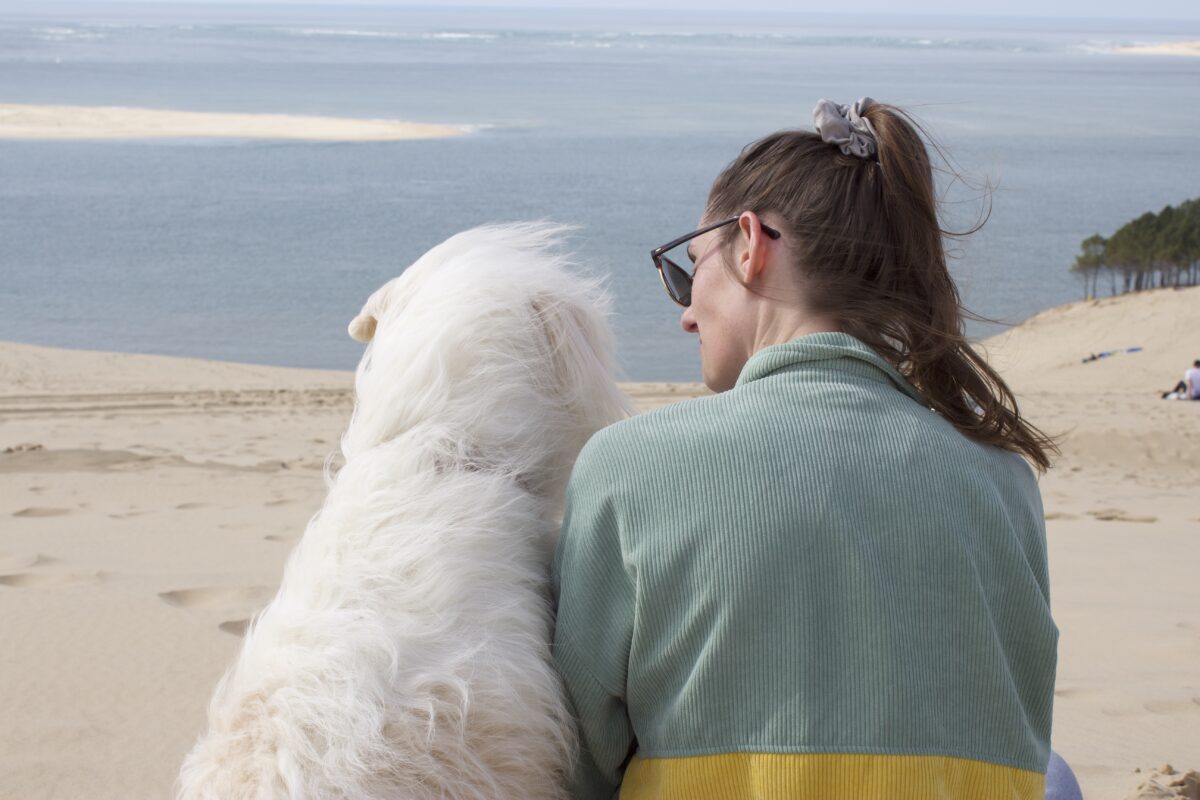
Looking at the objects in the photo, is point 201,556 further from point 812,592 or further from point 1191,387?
point 1191,387

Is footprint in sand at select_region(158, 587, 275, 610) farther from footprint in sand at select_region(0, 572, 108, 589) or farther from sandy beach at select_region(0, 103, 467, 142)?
sandy beach at select_region(0, 103, 467, 142)

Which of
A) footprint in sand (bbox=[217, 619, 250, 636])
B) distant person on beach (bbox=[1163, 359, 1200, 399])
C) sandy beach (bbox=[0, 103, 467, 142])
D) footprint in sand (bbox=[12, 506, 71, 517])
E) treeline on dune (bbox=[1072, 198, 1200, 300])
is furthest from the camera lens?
sandy beach (bbox=[0, 103, 467, 142])

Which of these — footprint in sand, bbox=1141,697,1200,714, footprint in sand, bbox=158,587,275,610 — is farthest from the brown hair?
footprint in sand, bbox=158,587,275,610

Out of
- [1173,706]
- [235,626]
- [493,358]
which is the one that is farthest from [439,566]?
[1173,706]

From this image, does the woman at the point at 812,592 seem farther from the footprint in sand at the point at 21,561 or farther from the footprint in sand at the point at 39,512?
the footprint in sand at the point at 39,512

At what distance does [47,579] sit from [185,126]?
143 ft

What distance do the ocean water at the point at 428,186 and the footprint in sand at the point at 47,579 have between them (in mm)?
3135

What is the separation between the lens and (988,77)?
8944cm

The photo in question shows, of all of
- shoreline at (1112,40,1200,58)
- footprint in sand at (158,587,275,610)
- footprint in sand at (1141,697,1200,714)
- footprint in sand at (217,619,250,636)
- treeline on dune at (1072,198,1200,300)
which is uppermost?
footprint in sand at (217,619,250,636)

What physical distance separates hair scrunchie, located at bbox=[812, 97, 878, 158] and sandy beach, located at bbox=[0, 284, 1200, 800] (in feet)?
7.05

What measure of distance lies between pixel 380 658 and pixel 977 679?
2.39 feet

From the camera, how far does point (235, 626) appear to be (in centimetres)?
390

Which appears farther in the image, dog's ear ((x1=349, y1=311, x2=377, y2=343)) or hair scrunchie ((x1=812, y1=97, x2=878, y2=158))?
dog's ear ((x1=349, y1=311, x2=377, y2=343))

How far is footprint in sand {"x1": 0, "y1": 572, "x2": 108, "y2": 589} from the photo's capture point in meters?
4.16
